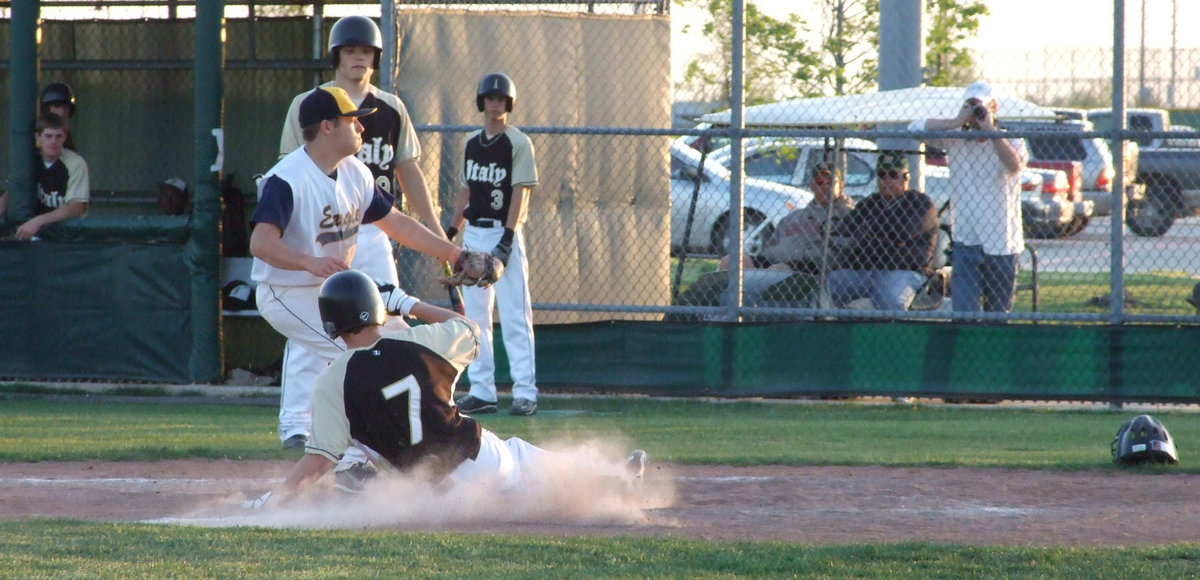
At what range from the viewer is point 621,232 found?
10484 mm

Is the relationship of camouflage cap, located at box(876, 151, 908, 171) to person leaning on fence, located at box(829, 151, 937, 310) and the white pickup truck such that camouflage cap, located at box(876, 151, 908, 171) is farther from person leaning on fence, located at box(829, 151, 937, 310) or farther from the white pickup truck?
the white pickup truck

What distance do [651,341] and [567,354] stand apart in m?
0.59

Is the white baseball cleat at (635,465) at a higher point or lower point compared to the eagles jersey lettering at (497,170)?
lower

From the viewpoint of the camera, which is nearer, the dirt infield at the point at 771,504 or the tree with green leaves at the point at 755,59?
the dirt infield at the point at 771,504

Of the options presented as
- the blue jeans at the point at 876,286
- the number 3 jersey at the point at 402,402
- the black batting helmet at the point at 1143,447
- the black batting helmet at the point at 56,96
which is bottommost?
the black batting helmet at the point at 1143,447

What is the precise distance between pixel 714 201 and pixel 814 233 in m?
3.86

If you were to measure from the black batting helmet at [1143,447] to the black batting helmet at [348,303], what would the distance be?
359 cm

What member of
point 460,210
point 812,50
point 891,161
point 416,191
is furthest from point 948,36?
point 416,191

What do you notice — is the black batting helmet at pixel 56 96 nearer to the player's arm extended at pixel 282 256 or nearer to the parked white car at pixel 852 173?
the player's arm extended at pixel 282 256

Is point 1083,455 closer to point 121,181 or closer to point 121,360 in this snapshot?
point 121,360

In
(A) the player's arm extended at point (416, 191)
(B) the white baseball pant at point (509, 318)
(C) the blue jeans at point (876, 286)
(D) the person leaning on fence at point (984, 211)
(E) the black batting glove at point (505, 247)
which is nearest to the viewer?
(A) the player's arm extended at point (416, 191)

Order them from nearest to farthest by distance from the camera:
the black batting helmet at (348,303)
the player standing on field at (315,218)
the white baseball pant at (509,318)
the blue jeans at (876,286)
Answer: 1. the black batting helmet at (348,303)
2. the player standing on field at (315,218)
3. the white baseball pant at (509,318)
4. the blue jeans at (876,286)

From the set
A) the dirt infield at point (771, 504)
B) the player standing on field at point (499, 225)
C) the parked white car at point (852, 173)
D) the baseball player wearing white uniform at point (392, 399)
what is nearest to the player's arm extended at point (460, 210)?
the player standing on field at point (499, 225)

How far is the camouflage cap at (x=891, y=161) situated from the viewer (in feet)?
31.6
